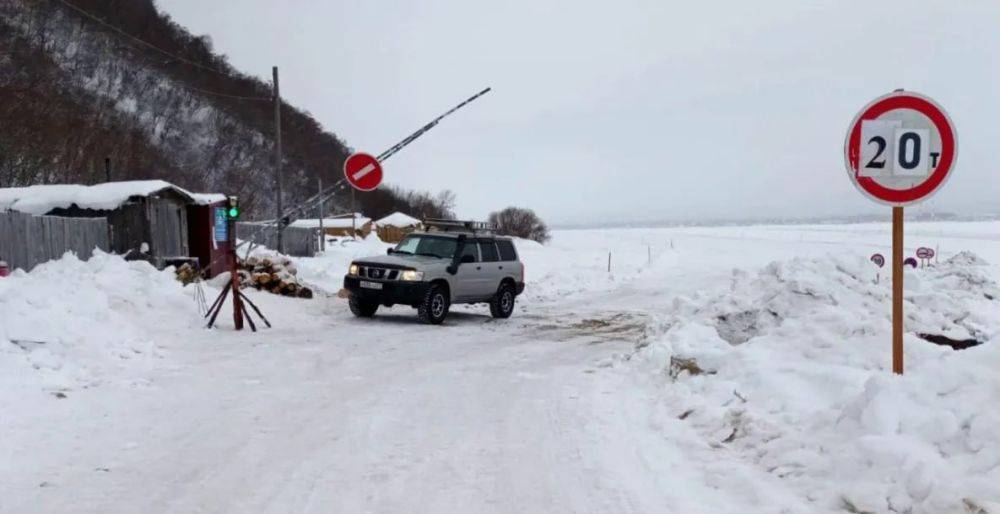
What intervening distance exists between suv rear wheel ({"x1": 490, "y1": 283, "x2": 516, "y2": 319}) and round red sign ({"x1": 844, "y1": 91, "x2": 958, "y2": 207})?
1242 centimetres

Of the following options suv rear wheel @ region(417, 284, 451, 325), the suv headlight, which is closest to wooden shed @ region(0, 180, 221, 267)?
the suv headlight

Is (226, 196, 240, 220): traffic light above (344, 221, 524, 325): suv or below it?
above

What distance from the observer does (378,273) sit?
16281 millimetres

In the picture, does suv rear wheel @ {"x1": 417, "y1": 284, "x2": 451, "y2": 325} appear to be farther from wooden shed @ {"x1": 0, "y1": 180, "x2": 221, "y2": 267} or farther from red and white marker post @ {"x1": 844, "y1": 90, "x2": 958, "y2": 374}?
red and white marker post @ {"x1": 844, "y1": 90, "x2": 958, "y2": 374}

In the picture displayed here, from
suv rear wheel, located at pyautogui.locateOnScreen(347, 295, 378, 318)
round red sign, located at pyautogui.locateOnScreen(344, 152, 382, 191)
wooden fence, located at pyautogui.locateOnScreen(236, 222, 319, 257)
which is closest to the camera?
suv rear wheel, located at pyautogui.locateOnScreen(347, 295, 378, 318)

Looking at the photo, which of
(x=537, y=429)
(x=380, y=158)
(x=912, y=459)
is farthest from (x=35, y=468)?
(x=380, y=158)

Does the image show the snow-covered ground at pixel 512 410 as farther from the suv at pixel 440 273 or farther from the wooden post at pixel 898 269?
the suv at pixel 440 273

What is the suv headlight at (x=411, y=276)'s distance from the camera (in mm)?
16000

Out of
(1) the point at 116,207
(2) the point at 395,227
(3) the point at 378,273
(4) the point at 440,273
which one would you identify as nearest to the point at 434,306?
(4) the point at 440,273

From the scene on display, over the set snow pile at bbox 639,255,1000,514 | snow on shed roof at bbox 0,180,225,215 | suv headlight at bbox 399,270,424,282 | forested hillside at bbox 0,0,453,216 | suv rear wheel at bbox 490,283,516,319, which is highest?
forested hillside at bbox 0,0,453,216

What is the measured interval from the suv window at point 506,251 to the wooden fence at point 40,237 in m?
9.26

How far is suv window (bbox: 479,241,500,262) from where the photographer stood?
18.0m

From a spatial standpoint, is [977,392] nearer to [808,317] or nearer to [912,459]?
[912,459]

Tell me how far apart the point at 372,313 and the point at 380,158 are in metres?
3.57
